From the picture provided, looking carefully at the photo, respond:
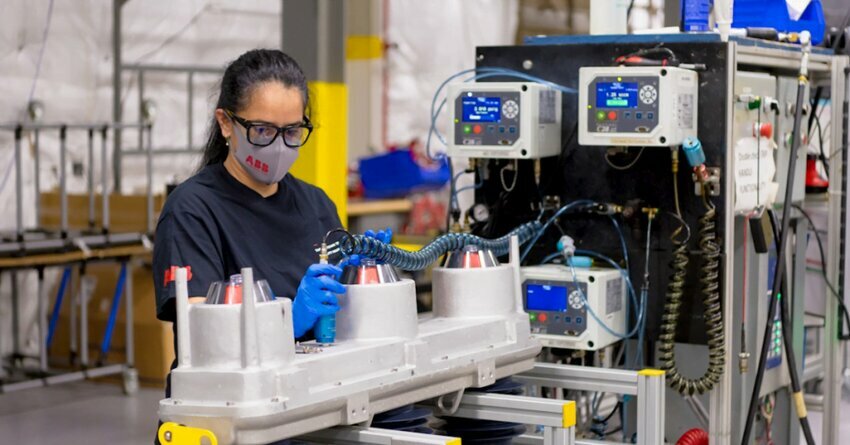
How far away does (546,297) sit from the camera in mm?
2850

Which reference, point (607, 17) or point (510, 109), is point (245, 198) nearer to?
point (510, 109)

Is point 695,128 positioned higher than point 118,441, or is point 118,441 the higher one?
point 695,128

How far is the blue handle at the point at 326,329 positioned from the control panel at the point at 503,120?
3.38 ft

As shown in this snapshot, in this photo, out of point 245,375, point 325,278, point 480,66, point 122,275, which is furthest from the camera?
point 122,275

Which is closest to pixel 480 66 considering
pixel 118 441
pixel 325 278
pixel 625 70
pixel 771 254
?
pixel 625 70

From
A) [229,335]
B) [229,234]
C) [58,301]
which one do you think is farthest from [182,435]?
[58,301]

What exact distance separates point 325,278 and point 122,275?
3617 mm

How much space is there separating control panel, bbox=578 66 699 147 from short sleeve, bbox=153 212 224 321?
1023 mm

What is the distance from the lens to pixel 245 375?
5.46 ft

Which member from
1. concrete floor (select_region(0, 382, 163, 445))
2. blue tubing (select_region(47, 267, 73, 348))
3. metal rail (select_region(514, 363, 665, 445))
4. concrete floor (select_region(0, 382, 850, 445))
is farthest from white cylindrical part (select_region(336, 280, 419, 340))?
blue tubing (select_region(47, 267, 73, 348))

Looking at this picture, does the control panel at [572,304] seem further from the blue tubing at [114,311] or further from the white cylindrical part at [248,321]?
the blue tubing at [114,311]

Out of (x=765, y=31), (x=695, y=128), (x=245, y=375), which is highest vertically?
(x=765, y=31)

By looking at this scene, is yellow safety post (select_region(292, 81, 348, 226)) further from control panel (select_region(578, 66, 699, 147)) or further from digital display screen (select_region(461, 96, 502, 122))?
control panel (select_region(578, 66, 699, 147))

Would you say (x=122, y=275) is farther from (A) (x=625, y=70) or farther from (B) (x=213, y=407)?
(B) (x=213, y=407)
